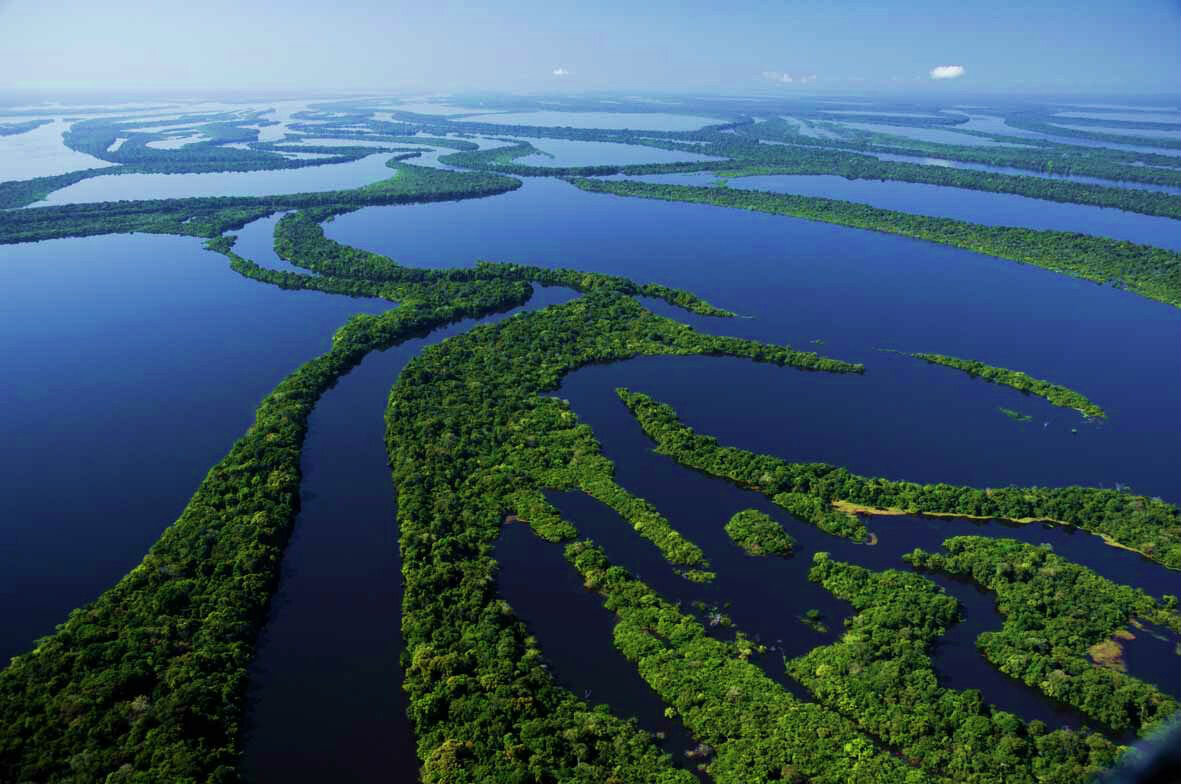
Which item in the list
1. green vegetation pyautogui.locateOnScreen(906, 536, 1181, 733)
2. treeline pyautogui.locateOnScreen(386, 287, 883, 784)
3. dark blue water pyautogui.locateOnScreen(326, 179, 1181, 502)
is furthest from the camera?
dark blue water pyautogui.locateOnScreen(326, 179, 1181, 502)

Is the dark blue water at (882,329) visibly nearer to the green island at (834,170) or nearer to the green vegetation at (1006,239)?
the green vegetation at (1006,239)

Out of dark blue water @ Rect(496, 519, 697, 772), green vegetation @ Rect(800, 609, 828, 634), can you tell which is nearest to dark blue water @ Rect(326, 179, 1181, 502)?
green vegetation @ Rect(800, 609, 828, 634)

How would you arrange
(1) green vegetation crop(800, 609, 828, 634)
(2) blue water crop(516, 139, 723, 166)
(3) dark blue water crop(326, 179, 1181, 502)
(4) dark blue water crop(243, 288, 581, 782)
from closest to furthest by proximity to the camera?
1. (4) dark blue water crop(243, 288, 581, 782)
2. (1) green vegetation crop(800, 609, 828, 634)
3. (3) dark blue water crop(326, 179, 1181, 502)
4. (2) blue water crop(516, 139, 723, 166)

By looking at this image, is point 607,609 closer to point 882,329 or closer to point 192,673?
point 192,673

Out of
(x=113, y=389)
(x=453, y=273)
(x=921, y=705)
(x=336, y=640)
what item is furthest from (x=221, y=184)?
(x=921, y=705)

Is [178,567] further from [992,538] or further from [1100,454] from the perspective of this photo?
[1100,454]

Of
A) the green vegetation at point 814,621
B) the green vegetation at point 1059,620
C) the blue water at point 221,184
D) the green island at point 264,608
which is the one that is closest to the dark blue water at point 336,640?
the green island at point 264,608

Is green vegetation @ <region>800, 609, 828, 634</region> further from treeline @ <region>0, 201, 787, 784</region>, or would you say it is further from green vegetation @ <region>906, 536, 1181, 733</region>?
treeline @ <region>0, 201, 787, 784</region>

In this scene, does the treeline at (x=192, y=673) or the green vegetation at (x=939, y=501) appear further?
the green vegetation at (x=939, y=501)
